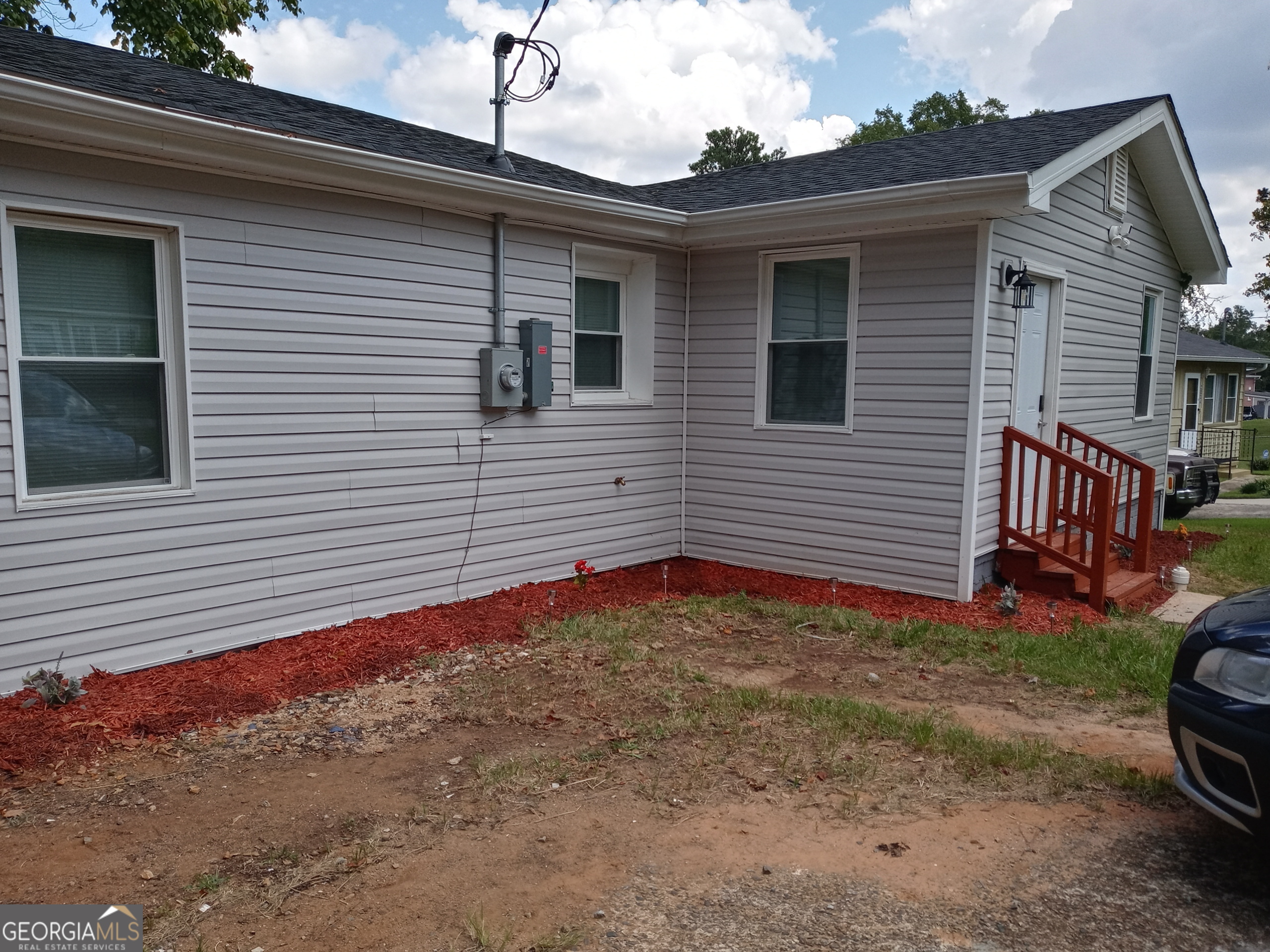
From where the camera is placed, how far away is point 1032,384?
785 cm

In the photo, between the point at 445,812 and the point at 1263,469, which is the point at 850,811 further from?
the point at 1263,469

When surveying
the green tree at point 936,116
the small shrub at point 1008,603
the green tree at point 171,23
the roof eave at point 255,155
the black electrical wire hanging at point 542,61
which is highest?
the green tree at point 936,116

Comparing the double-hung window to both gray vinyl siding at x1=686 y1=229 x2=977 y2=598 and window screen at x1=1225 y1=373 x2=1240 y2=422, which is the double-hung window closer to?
gray vinyl siding at x1=686 y1=229 x2=977 y2=598

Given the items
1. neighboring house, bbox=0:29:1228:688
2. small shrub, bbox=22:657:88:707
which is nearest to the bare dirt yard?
small shrub, bbox=22:657:88:707

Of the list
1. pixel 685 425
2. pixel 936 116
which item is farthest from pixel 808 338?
pixel 936 116

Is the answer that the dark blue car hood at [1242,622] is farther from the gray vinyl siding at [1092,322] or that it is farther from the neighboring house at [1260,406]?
the neighboring house at [1260,406]

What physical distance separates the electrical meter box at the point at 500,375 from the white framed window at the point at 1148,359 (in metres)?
7.98

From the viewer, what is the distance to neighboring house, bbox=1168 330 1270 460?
23766mm

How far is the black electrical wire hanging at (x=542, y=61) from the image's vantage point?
762 centimetres

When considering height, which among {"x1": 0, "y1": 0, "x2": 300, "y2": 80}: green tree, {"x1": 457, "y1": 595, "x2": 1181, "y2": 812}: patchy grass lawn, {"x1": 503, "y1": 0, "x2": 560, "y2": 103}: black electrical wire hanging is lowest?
{"x1": 457, "y1": 595, "x2": 1181, "y2": 812}: patchy grass lawn

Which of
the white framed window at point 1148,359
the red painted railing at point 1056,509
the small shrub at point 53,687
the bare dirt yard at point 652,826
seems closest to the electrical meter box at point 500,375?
the bare dirt yard at point 652,826

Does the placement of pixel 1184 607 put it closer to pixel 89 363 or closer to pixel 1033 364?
pixel 1033 364

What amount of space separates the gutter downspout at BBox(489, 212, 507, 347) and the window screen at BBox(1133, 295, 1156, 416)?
8.11 metres

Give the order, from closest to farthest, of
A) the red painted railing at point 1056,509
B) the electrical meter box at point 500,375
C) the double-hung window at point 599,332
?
the electrical meter box at point 500,375, the red painted railing at point 1056,509, the double-hung window at point 599,332
